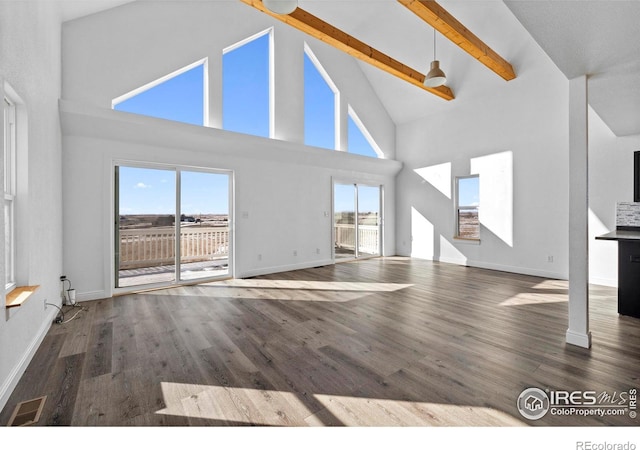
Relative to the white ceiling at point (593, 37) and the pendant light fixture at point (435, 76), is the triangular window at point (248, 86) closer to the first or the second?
the pendant light fixture at point (435, 76)

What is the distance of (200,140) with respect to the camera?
4.64 m

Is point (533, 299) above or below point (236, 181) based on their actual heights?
below

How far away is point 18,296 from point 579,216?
4640 mm

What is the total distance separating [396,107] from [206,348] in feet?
24.1

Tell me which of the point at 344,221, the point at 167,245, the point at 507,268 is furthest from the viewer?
the point at 344,221

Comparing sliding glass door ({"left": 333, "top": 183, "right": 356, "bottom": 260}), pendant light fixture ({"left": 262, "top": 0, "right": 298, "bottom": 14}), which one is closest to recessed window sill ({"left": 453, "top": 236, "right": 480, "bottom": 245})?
sliding glass door ({"left": 333, "top": 183, "right": 356, "bottom": 260})

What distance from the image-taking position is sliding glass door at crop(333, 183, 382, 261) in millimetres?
7037

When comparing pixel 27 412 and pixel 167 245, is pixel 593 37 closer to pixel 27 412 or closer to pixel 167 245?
pixel 27 412

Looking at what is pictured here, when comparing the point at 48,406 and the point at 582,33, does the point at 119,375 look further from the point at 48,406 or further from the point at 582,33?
the point at 582,33

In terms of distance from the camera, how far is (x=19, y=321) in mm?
2172

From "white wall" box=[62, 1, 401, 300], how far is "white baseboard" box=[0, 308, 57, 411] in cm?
132

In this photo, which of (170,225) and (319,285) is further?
(319,285)

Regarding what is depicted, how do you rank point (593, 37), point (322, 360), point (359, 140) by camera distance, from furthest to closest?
point (359, 140), point (322, 360), point (593, 37)

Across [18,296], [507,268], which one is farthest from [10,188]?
[507,268]
